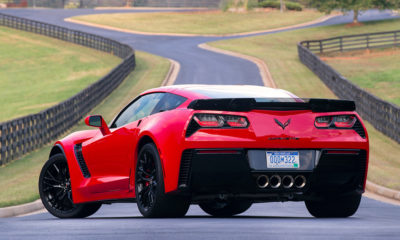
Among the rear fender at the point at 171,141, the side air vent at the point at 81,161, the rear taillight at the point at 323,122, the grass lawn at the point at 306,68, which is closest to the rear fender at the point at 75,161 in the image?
the side air vent at the point at 81,161

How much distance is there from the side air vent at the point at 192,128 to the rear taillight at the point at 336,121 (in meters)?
1.29

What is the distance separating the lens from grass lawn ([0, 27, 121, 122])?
43.9 m

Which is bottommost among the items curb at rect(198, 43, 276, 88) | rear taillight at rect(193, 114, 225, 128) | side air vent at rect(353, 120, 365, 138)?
curb at rect(198, 43, 276, 88)

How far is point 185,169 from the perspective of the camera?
8.27 m

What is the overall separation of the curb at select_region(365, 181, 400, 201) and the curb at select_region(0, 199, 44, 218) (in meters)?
6.36

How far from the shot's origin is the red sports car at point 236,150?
26.9ft

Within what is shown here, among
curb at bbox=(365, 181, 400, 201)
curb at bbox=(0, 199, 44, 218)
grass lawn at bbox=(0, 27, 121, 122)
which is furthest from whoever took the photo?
grass lawn at bbox=(0, 27, 121, 122)

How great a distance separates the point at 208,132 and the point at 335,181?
1557mm

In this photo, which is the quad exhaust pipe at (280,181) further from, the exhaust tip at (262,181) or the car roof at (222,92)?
the car roof at (222,92)

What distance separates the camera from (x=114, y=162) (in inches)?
373

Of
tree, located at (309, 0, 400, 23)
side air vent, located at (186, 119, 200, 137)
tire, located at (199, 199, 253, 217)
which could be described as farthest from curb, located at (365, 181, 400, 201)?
tree, located at (309, 0, 400, 23)

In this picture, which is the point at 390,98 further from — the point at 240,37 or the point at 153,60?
the point at 240,37

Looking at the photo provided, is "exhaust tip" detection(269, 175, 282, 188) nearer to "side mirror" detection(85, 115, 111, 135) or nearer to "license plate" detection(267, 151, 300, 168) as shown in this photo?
"license plate" detection(267, 151, 300, 168)

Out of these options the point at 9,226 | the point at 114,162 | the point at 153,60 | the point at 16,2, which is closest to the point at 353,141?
the point at 114,162
